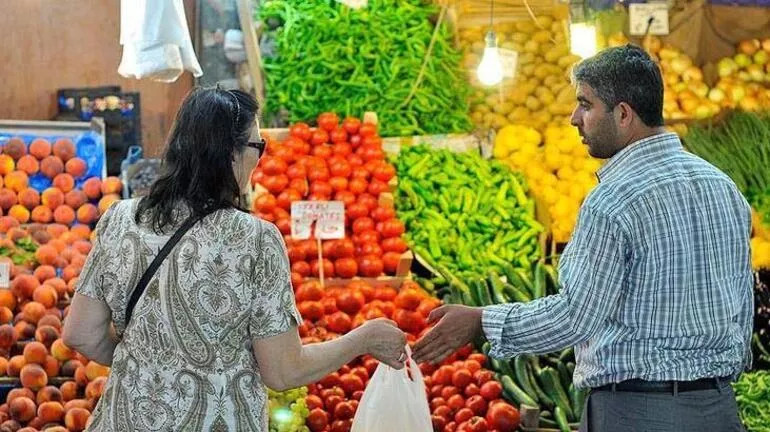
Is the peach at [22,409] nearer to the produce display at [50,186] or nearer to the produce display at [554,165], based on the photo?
the produce display at [50,186]

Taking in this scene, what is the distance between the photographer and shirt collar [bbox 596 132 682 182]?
10.3ft

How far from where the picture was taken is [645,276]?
306 cm

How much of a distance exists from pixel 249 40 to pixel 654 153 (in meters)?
5.16

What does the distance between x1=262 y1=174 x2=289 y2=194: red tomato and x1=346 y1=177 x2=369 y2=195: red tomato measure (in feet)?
1.19

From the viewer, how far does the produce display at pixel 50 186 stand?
21.4ft

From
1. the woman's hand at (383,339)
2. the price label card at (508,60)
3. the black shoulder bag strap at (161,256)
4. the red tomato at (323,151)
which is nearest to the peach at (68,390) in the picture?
the woman's hand at (383,339)

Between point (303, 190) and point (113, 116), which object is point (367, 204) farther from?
point (113, 116)

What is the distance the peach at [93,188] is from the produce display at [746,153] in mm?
3388

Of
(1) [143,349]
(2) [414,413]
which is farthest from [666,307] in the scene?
(1) [143,349]

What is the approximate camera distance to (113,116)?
7219mm

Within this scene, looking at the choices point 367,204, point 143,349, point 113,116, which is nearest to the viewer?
point 143,349

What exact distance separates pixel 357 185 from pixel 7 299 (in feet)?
6.73

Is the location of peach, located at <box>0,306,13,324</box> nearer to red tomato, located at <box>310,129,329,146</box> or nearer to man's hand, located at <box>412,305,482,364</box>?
red tomato, located at <box>310,129,329,146</box>

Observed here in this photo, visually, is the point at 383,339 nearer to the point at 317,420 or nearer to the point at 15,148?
the point at 317,420
